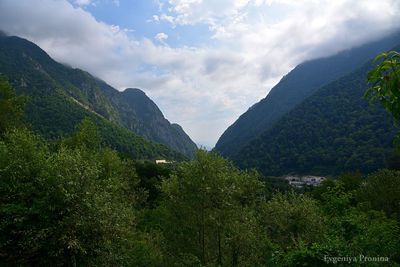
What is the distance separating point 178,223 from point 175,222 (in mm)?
338

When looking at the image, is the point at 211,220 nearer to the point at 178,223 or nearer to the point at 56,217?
the point at 178,223

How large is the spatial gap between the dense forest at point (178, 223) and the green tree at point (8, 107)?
22.7 meters

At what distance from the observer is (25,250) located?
20.5 meters

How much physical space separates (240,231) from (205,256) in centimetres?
360

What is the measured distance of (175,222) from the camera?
30.2 metres

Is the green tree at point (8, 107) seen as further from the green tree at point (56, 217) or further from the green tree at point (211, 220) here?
the green tree at point (211, 220)

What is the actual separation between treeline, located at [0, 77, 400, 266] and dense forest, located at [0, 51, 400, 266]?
7 centimetres

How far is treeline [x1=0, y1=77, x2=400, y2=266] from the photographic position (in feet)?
65.6

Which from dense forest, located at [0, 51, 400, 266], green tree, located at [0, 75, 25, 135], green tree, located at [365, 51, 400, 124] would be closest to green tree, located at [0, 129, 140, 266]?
dense forest, located at [0, 51, 400, 266]

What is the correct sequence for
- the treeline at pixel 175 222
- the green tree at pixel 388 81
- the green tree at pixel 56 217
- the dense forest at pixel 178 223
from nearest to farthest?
the green tree at pixel 388 81, the dense forest at pixel 178 223, the treeline at pixel 175 222, the green tree at pixel 56 217

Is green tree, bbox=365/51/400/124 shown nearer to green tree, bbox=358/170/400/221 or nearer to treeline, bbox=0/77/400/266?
treeline, bbox=0/77/400/266

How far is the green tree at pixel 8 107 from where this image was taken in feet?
186

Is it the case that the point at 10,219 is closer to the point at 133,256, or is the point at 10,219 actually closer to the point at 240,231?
the point at 133,256

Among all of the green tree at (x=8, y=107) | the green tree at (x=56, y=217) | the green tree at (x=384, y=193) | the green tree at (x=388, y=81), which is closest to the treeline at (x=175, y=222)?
the green tree at (x=56, y=217)
